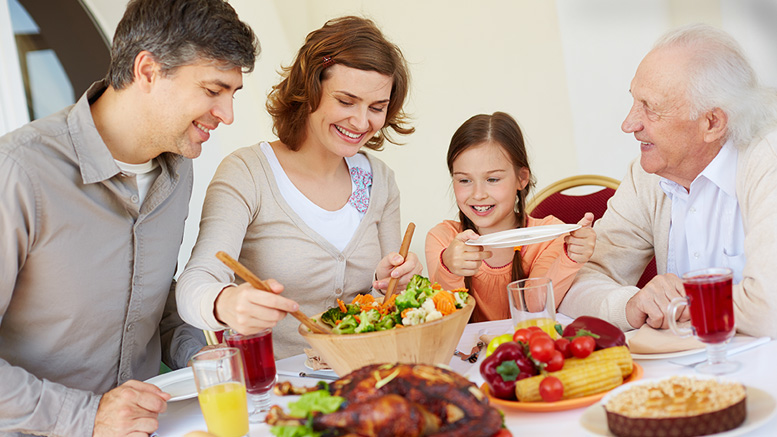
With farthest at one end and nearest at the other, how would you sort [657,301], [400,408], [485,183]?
[485,183], [657,301], [400,408]

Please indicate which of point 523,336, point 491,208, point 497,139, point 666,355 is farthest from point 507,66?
point 523,336

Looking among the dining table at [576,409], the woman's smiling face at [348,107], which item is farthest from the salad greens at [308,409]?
the woman's smiling face at [348,107]

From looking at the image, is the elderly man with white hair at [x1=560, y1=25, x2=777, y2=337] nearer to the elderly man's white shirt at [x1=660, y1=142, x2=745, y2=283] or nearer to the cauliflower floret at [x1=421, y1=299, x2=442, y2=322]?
the elderly man's white shirt at [x1=660, y1=142, x2=745, y2=283]

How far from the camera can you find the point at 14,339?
5.29ft

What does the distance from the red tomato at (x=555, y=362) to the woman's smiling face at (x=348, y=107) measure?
113cm

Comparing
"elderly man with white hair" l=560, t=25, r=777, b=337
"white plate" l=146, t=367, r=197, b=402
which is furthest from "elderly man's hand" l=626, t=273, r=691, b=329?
"white plate" l=146, t=367, r=197, b=402

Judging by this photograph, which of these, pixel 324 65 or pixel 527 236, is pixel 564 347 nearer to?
pixel 527 236

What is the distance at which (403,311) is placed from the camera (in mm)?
1364

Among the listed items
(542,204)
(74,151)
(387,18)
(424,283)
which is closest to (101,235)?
(74,151)

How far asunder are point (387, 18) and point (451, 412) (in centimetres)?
435

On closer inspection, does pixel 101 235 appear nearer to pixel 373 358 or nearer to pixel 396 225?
pixel 373 358

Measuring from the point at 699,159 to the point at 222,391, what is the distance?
1.42 m

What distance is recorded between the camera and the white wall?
4027 millimetres

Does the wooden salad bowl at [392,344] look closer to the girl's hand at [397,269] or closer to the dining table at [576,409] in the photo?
the dining table at [576,409]
